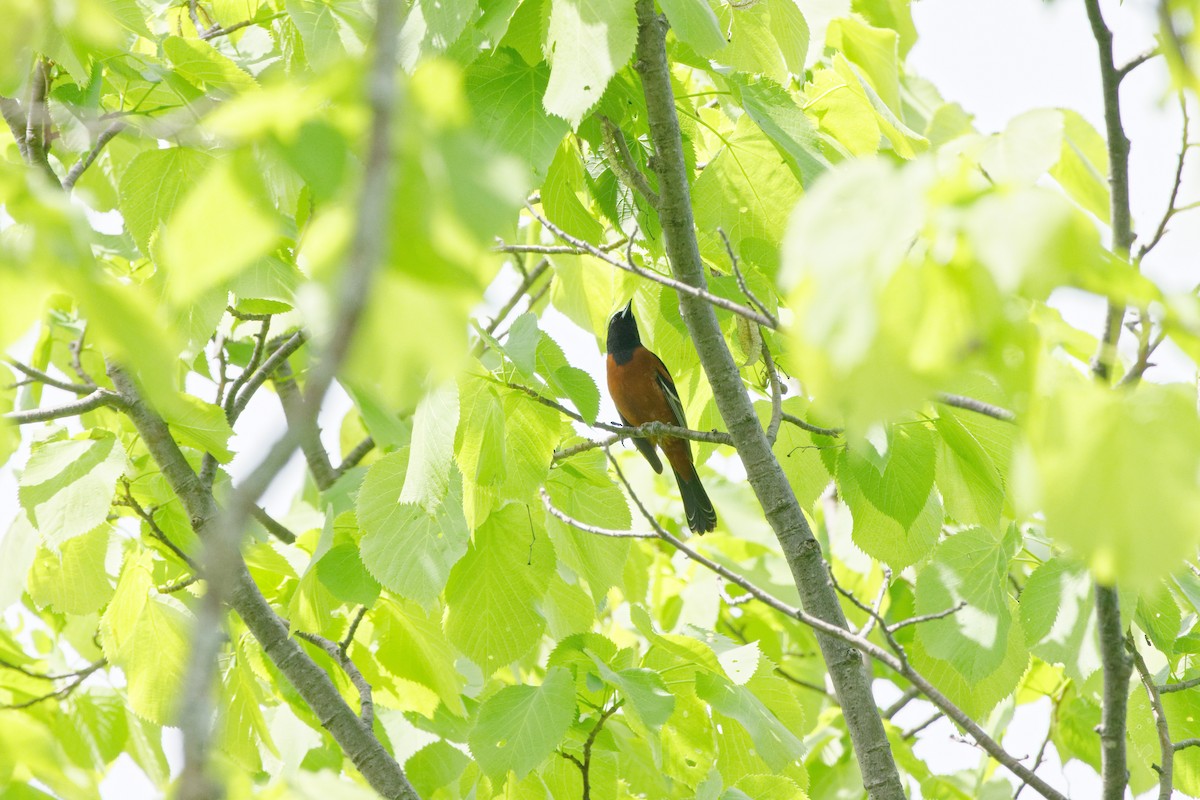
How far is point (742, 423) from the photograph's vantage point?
7.77 ft

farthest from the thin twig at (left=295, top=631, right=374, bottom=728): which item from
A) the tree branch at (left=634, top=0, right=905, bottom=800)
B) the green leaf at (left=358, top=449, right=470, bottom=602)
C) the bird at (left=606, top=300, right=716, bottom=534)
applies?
the bird at (left=606, top=300, right=716, bottom=534)

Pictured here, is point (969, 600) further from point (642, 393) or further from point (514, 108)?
point (642, 393)

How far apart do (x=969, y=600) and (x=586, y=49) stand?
4.74 ft

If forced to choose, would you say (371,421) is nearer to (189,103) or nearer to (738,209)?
(189,103)

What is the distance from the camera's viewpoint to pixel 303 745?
3221 mm

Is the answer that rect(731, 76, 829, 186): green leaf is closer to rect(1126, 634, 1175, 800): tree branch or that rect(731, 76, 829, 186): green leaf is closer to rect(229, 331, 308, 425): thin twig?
rect(1126, 634, 1175, 800): tree branch

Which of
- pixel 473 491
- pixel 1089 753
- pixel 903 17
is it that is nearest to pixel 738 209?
pixel 473 491

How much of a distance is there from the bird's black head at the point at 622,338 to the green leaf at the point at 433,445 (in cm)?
427

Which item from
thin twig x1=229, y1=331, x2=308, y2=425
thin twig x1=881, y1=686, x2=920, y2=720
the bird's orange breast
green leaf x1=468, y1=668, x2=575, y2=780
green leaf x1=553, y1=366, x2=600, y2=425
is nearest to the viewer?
green leaf x1=468, y1=668, x2=575, y2=780

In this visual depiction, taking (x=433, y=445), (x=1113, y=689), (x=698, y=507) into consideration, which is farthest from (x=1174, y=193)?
(x=698, y=507)

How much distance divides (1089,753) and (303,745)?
2.57m

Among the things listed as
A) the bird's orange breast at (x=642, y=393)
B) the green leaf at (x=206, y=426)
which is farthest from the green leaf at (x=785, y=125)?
the bird's orange breast at (x=642, y=393)

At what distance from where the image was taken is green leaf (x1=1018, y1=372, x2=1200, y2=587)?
847mm

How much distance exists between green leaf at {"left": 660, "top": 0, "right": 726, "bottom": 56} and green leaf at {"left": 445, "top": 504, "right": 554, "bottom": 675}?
3.86ft
